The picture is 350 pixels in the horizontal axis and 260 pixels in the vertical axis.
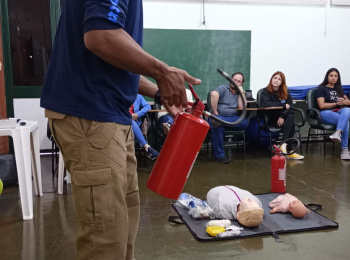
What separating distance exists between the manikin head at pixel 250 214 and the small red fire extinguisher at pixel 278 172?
0.88 metres

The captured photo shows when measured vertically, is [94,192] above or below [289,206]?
above

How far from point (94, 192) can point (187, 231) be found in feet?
5.32

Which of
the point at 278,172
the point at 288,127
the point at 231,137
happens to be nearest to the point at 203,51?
the point at 231,137

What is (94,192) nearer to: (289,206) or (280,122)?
(289,206)

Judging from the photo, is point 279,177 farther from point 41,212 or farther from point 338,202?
point 41,212

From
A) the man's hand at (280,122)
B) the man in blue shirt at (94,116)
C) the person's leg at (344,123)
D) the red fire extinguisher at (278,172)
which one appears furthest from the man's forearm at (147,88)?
the person's leg at (344,123)

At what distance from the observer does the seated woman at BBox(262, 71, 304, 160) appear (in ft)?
16.9

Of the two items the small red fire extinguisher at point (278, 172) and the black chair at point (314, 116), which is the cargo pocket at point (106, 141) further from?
the black chair at point (314, 116)

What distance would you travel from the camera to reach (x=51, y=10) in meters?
5.16

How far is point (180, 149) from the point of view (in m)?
1.35

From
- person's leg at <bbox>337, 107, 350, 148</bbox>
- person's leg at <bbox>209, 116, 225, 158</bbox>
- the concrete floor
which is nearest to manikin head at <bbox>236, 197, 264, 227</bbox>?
the concrete floor

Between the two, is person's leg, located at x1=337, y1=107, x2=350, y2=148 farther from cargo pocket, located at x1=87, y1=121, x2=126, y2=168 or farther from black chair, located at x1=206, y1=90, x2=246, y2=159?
cargo pocket, located at x1=87, y1=121, x2=126, y2=168

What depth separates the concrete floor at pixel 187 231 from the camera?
225 centimetres

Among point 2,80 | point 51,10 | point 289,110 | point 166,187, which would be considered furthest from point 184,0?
point 166,187
